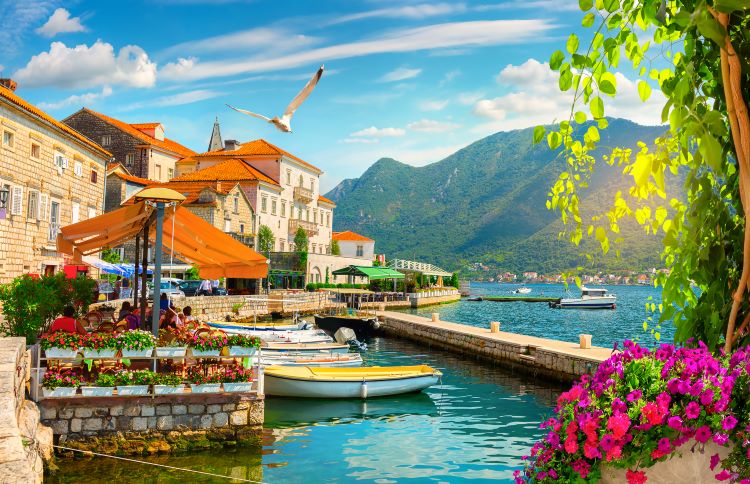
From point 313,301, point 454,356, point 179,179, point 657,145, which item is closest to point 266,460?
point 657,145

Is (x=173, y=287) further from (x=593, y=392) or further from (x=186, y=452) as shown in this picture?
(x=593, y=392)

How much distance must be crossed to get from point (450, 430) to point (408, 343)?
2029 centimetres

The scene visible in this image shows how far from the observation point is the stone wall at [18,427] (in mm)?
5129

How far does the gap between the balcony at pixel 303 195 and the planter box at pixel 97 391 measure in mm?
60063

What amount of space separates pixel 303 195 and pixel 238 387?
6054 centimetres

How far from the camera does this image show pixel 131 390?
11273mm

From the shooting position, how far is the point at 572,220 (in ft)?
12.6

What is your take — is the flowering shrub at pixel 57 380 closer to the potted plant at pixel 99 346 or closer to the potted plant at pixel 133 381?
the potted plant at pixel 99 346

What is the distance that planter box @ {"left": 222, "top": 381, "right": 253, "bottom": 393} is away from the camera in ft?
38.8

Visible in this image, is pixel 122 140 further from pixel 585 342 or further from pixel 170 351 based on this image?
pixel 170 351

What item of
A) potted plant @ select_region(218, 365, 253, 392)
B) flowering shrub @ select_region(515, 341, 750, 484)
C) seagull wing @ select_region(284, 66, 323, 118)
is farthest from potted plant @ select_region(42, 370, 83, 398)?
flowering shrub @ select_region(515, 341, 750, 484)

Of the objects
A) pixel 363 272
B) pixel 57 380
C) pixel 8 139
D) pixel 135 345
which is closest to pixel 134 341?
pixel 135 345

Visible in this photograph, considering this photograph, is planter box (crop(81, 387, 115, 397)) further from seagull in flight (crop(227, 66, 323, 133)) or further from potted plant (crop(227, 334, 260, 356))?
seagull in flight (crop(227, 66, 323, 133))

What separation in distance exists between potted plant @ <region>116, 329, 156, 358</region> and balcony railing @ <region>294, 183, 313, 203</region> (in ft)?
195
